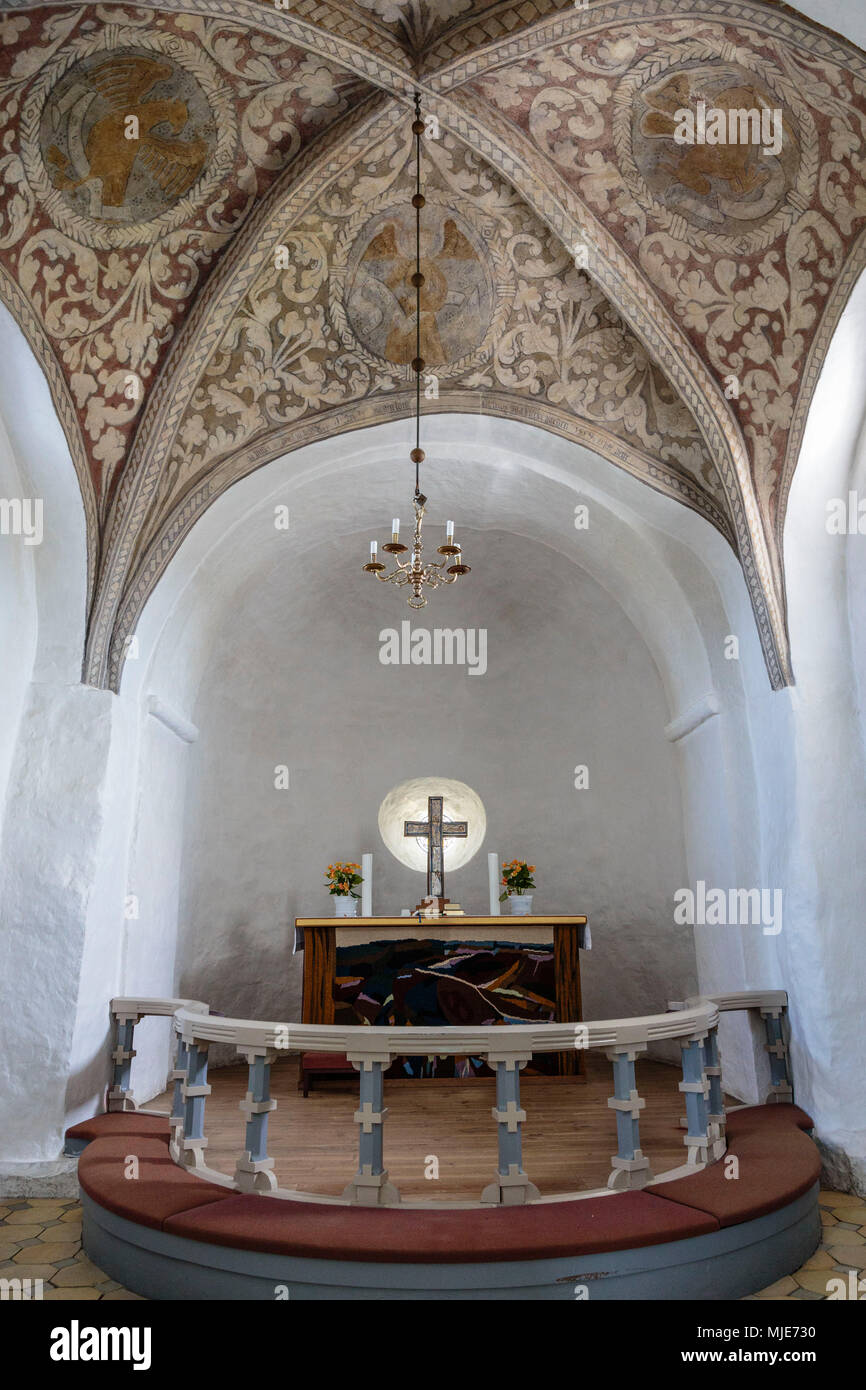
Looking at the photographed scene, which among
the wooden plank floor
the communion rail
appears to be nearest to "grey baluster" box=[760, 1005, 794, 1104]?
the wooden plank floor

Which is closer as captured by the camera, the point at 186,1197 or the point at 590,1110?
the point at 186,1197

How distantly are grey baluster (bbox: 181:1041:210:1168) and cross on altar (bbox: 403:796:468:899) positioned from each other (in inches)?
160

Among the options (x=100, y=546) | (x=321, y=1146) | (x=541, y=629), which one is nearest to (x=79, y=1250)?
(x=321, y=1146)

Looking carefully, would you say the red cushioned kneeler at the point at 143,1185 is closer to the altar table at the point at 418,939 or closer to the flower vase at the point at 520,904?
the altar table at the point at 418,939

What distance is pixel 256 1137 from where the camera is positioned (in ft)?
13.8

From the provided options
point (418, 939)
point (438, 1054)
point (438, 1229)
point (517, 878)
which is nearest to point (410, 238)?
point (438, 1054)

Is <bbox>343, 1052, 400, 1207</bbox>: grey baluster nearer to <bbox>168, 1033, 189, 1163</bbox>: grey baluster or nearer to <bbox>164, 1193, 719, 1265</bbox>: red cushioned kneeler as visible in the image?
<bbox>164, 1193, 719, 1265</bbox>: red cushioned kneeler

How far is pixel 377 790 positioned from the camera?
10.1 meters

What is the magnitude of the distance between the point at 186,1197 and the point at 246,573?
18.2 feet

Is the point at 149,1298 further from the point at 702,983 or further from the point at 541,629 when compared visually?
the point at 541,629

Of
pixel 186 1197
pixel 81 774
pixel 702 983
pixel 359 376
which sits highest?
pixel 359 376

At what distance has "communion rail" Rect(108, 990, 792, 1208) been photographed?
4043 mm

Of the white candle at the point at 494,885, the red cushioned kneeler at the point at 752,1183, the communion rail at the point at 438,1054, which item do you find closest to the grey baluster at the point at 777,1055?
the red cushioned kneeler at the point at 752,1183
